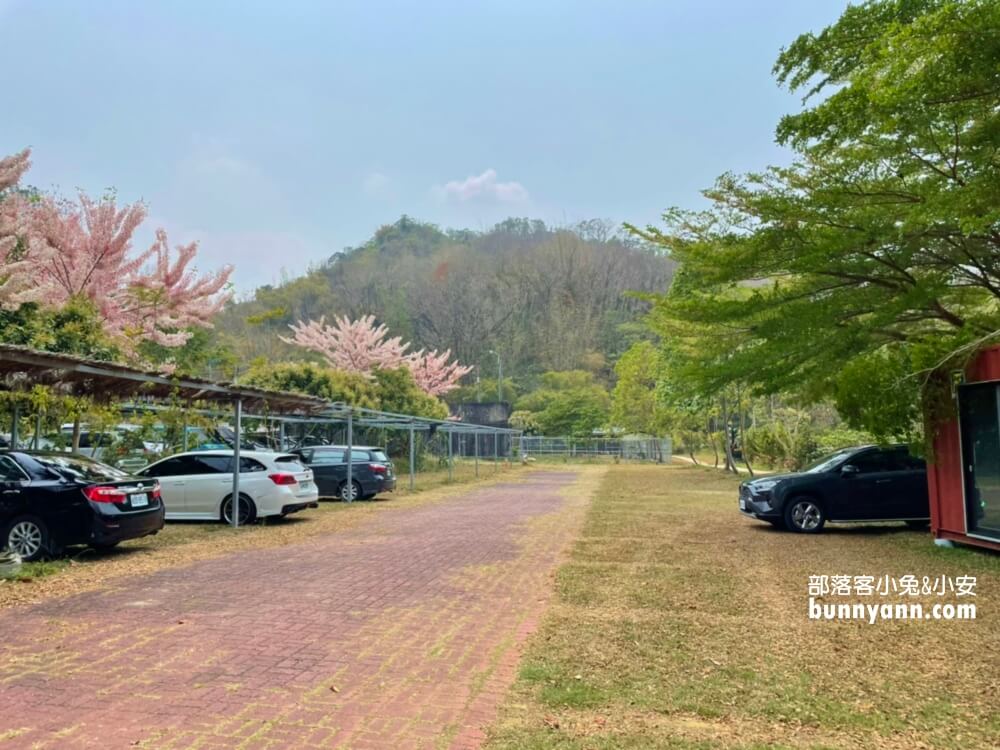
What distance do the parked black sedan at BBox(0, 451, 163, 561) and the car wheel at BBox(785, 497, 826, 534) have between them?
9.69 meters

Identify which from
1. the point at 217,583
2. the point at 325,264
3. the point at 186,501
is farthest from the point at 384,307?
the point at 217,583

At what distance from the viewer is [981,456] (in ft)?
30.3

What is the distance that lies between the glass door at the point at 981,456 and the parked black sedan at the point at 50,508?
10.5m

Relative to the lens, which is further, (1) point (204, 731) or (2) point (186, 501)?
(2) point (186, 501)

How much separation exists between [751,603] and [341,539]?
6.57 meters

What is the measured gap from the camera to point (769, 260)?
33.9 ft

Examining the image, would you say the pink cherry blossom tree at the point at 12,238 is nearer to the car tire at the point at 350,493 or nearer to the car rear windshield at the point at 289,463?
the car rear windshield at the point at 289,463

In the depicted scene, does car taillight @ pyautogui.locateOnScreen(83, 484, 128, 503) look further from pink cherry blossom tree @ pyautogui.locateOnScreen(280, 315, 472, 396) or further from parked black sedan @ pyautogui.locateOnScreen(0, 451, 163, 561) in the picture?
pink cherry blossom tree @ pyautogui.locateOnScreen(280, 315, 472, 396)

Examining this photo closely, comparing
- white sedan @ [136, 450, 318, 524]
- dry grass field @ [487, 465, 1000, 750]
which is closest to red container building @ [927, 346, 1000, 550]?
dry grass field @ [487, 465, 1000, 750]

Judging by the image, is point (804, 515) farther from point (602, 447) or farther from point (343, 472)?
point (602, 447)

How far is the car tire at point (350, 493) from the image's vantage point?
17.8 meters

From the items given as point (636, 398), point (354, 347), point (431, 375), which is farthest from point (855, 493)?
point (431, 375)

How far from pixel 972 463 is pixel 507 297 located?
74644mm

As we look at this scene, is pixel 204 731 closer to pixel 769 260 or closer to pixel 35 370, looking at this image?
pixel 35 370
